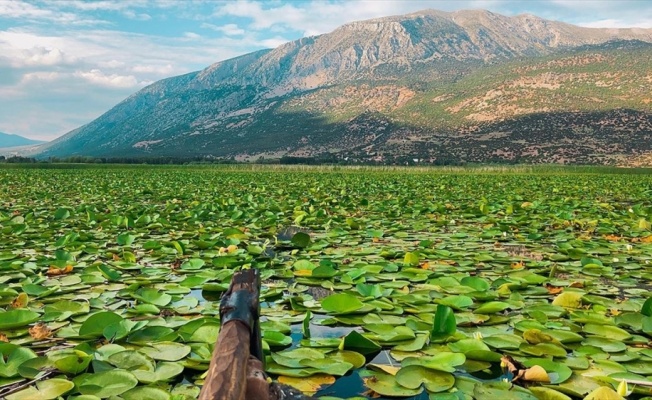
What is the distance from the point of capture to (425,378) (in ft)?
6.81

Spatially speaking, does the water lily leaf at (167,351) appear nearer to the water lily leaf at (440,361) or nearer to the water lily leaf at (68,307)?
the water lily leaf at (68,307)

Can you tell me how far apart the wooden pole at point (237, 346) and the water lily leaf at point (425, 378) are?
2.17 feet

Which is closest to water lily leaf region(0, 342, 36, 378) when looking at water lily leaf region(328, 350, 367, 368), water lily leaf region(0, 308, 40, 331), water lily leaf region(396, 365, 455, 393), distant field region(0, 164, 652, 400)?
distant field region(0, 164, 652, 400)

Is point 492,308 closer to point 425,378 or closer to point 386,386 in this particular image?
point 425,378

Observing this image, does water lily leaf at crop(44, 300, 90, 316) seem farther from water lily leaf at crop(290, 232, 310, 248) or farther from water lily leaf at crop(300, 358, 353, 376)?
water lily leaf at crop(290, 232, 310, 248)

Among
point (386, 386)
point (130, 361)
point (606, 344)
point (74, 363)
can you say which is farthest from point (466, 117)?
point (74, 363)

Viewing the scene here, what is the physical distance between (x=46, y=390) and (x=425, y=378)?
153cm

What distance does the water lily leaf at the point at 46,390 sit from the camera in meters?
1.86

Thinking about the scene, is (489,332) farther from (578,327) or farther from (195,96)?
(195,96)

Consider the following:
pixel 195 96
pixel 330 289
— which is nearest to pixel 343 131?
pixel 330 289

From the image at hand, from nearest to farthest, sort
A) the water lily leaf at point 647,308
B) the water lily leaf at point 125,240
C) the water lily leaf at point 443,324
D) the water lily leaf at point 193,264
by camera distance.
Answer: the water lily leaf at point 443,324
the water lily leaf at point 647,308
the water lily leaf at point 193,264
the water lily leaf at point 125,240

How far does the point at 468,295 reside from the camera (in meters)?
3.33

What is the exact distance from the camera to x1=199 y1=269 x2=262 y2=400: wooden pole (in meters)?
1.34

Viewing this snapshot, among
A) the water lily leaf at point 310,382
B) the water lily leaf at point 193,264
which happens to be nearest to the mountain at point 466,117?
the water lily leaf at point 193,264
